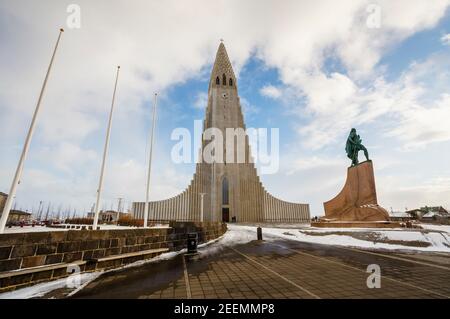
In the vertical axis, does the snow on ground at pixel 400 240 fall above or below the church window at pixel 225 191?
below

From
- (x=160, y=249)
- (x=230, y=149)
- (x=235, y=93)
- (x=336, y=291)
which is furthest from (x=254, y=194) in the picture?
(x=336, y=291)

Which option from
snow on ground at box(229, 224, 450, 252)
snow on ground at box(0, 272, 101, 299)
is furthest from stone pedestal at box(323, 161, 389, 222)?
snow on ground at box(0, 272, 101, 299)

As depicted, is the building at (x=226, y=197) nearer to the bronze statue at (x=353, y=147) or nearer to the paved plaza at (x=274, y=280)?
the bronze statue at (x=353, y=147)

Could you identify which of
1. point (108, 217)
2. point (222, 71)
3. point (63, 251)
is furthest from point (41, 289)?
point (222, 71)

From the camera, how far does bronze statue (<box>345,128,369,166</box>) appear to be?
75.8 ft

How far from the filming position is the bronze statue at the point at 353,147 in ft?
75.8

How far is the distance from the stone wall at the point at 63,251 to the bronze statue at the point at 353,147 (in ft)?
74.3

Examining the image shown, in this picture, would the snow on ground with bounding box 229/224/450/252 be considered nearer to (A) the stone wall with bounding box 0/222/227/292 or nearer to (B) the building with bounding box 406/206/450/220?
(A) the stone wall with bounding box 0/222/227/292

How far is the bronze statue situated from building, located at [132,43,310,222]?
23380 millimetres

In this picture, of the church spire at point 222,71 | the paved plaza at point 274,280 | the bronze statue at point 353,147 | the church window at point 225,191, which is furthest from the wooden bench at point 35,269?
the church spire at point 222,71

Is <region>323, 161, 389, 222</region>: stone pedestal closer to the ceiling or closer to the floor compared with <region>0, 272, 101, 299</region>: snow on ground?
closer to the ceiling
